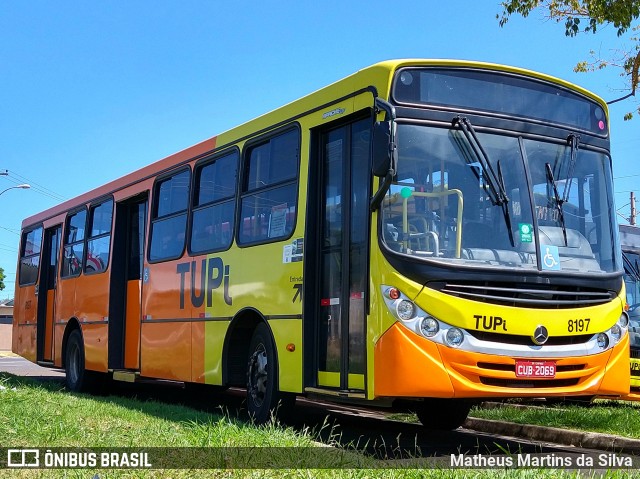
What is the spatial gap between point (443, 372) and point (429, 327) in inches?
15.0

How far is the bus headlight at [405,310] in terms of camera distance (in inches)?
276

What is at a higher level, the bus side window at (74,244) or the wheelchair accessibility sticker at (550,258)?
the bus side window at (74,244)

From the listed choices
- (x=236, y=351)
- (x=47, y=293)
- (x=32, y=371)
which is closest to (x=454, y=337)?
(x=236, y=351)

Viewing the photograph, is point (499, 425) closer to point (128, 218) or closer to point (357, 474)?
point (357, 474)

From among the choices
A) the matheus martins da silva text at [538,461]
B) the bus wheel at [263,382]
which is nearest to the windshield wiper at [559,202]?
the matheus martins da silva text at [538,461]

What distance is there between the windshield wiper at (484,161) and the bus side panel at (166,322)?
4.46 metres

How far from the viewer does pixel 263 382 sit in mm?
9125

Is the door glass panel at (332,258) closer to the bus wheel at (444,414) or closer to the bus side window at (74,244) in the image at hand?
the bus wheel at (444,414)

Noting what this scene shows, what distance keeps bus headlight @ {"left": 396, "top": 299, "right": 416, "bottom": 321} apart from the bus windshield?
1.31 ft

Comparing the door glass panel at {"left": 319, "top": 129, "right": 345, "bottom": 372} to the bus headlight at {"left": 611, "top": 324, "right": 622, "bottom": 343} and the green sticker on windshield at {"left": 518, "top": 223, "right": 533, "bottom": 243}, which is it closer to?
the green sticker on windshield at {"left": 518, "top": 223, "right": 533, "bottom": 243}

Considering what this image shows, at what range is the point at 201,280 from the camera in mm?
10523

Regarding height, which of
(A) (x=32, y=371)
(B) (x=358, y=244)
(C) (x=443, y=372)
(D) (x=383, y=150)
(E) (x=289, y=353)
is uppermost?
(D) (x=383, y=150)

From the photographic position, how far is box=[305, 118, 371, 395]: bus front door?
7.65 metres

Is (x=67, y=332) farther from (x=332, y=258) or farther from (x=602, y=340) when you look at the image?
(x=602, y=340)
